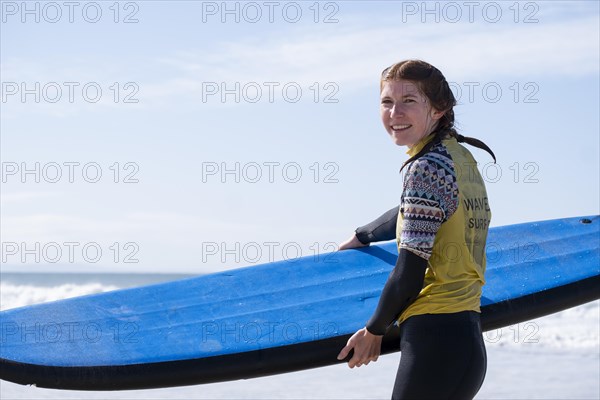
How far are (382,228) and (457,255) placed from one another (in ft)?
4.20

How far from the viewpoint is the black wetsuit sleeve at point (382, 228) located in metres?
3.23

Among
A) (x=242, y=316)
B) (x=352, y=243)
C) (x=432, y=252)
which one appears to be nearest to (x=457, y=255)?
(x=432, y=252)

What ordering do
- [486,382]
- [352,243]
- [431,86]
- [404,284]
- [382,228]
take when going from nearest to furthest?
[404,284] → [431,86] → [382,228] → [352,243] → [486,382]

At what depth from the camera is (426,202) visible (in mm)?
1955

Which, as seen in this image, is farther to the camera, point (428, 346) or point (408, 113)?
point (408, 113)

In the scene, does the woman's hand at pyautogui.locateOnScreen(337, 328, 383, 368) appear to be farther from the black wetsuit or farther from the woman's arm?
the woman's arm

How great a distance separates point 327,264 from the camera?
3.71m

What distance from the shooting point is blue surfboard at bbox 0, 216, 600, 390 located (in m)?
2.99

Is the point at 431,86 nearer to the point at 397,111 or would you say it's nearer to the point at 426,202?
the point at 397,111

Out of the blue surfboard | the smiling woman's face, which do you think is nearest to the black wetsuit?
the smiling woman's face

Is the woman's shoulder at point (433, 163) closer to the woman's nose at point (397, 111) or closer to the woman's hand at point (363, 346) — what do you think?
the woman's nose at point (397, 111)

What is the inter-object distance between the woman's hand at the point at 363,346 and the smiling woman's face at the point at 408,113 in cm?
49

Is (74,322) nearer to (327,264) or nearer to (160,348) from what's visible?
(160,348)

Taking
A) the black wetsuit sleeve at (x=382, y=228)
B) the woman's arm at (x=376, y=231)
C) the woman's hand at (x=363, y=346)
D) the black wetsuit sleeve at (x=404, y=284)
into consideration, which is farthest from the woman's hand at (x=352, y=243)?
the black wetsuit sleeve at (x=404, y=284)
